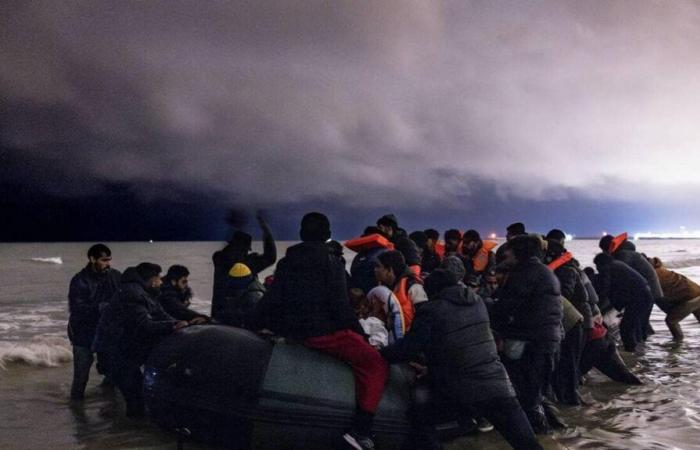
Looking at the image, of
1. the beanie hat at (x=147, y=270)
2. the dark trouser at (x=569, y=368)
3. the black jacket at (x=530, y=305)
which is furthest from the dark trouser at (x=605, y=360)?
the beanie hat at (x=147, y=270)

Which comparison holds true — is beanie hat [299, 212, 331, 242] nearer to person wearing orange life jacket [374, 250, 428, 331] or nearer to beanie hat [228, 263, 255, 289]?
person wearing orange life jacket [374, 250, 428, 331]

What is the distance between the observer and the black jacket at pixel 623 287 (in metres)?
9.37

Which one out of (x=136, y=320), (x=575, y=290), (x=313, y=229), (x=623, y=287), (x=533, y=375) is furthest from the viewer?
(x=623, y=287)

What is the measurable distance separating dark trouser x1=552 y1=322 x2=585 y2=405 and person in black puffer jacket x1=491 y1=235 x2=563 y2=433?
1003 mm

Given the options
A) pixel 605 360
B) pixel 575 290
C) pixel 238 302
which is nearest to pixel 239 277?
pixel 238 302

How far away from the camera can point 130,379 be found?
6527mm

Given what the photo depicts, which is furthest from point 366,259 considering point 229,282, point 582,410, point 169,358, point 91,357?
point 91,357

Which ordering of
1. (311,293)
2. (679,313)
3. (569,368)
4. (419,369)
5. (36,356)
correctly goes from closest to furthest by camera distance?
1. (311,293)
2. (419,369)
3. (569,368)
4. (36,356)
5. (679,313)

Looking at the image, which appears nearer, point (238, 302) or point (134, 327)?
point (134, 327)

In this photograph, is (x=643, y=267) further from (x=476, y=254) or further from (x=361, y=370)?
(x=361, y=370)

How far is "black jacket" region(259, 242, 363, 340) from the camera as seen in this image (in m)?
4.57

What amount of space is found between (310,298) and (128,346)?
115 inches

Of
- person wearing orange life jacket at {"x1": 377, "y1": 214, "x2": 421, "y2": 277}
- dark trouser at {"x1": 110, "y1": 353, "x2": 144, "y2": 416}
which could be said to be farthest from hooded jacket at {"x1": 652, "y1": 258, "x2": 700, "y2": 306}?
dark trouser at {"x1": 110, "y1": 353, "x2": 144, "y2": 416}

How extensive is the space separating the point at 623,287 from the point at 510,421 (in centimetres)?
625
